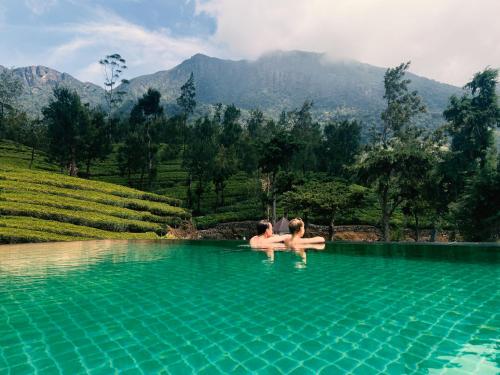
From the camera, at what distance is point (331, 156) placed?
73938mm

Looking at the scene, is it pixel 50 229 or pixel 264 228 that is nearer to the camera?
pixel 264 228

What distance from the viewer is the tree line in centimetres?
3550

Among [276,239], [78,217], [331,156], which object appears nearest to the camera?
[276,239]

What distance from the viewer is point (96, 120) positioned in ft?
252

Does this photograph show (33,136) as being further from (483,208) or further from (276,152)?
(483,208)

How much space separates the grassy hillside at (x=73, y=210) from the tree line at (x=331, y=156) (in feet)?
49.6

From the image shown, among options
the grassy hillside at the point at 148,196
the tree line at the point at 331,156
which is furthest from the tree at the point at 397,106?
the grassy hillside at the point at 148,196

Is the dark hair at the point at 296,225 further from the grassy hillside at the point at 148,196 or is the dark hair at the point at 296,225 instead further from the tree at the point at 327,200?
the tree at the point at 327,200

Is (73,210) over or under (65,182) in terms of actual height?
under

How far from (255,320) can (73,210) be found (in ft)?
113

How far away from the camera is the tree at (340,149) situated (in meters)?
72.4

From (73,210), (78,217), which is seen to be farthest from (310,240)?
(73,210)

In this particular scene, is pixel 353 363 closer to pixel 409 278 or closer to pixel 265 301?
pixel 265 301

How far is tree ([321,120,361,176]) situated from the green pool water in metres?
59.1
